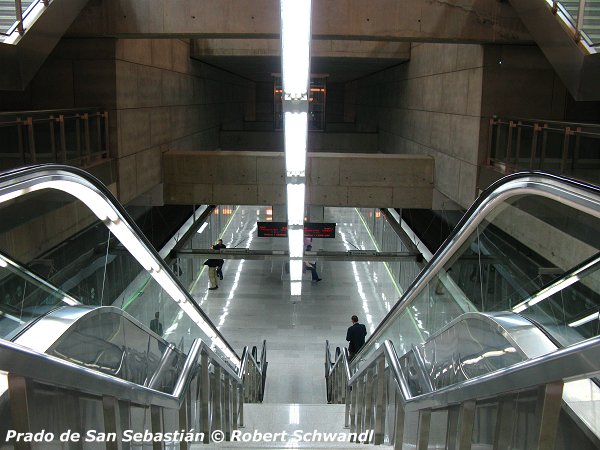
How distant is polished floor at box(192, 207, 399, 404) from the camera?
1131 cm

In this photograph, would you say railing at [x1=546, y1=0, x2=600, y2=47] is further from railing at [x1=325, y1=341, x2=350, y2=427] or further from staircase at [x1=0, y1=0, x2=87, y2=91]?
staircase at [x1=0, y1=0, x2=87, y2=91]

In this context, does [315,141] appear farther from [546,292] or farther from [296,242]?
[546,292]

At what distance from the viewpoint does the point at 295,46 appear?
5.20 metres

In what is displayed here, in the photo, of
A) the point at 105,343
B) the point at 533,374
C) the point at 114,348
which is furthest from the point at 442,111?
the point at 533,374

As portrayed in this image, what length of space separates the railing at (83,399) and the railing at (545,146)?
12.4 feet

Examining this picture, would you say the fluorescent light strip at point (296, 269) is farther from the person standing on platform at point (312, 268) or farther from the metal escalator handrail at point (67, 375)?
the metal escalator handrail at point (67, 375)

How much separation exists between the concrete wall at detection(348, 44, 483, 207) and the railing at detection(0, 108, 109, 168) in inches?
237

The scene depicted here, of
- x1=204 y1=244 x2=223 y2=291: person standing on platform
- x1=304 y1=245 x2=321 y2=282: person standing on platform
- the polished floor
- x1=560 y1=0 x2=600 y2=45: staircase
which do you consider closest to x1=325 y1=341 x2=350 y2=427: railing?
the polished floor

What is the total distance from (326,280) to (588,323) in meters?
15.7

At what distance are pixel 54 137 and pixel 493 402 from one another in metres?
6.57

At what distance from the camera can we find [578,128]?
6695mm

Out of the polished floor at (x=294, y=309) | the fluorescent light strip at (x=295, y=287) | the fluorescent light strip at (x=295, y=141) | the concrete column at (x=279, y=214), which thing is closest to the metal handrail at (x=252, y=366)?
the polished floor at (x=294, y=309)

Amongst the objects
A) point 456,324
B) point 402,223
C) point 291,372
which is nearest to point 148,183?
point 291,372

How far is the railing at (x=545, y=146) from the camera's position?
21.7 ft
